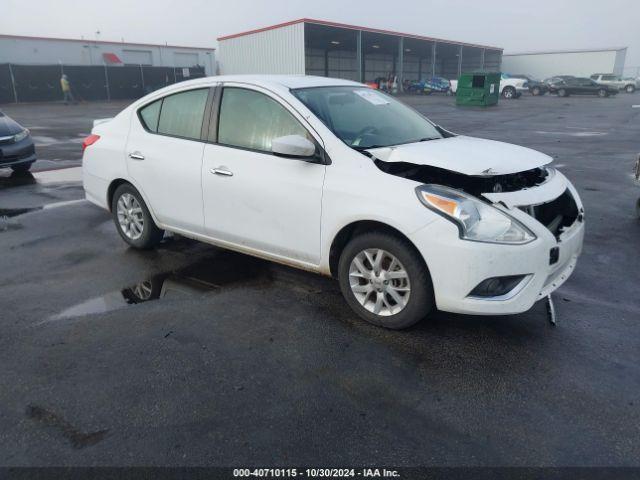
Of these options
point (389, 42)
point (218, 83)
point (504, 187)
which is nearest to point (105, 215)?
point (218, 83)

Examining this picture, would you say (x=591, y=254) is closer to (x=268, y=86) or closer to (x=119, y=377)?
(x=268, y=86)

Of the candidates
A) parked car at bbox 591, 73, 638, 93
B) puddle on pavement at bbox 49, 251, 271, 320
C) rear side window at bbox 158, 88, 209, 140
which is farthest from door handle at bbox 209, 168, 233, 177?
parked car at bbox 591, 73, 638, 93

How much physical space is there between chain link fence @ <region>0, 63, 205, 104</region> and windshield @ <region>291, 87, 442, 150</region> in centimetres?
3484

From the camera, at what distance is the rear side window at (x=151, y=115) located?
16.2 ft

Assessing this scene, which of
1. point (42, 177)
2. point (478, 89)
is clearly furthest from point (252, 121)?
point (478, 89)

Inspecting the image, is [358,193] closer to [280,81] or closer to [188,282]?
[280,81]

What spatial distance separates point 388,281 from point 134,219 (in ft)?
9.89

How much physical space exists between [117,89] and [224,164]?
37491 millimetres

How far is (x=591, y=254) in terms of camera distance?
5.12m

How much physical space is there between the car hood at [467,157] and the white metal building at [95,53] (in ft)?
133

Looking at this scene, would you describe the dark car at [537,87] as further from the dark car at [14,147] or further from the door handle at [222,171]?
the door handle at [222,171]

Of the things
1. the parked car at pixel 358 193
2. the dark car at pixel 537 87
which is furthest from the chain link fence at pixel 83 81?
the parked car at pixel 358 193

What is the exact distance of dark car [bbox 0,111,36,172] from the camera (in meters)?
9.18

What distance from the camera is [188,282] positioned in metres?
4.53
